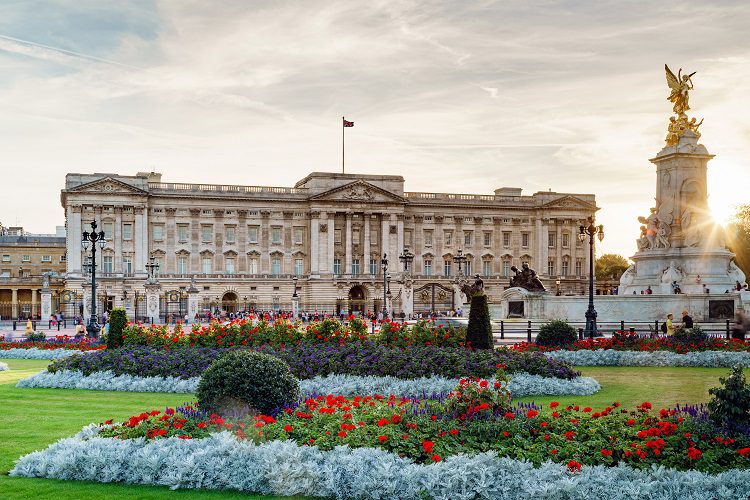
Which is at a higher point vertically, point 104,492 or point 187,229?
point 187,229

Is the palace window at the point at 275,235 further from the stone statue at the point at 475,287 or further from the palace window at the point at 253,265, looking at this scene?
the stone statue at the point at 475,287

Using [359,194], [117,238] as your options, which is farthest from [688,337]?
[117,238]

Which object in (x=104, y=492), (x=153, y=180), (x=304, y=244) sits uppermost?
(x=153, y=180)

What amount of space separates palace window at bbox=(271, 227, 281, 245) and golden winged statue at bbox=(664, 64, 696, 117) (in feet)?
183

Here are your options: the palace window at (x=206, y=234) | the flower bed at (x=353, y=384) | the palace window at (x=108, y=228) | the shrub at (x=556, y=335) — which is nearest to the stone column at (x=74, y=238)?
the palace window at (x=108, y=228)

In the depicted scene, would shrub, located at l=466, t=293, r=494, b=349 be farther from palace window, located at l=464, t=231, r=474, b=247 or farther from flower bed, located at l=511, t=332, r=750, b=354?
palace window, located at l=464, t=231, r=474, b=247

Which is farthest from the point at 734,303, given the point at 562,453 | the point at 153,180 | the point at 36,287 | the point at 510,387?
the point at 36,287

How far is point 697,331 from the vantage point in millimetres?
24922

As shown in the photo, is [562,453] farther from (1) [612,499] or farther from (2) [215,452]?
(2) [215,452]

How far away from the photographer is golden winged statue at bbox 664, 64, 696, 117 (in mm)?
38562

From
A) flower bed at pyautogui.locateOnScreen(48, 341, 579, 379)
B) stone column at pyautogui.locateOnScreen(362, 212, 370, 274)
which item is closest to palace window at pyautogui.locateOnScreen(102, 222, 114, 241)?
stone column at pyautogui.locateOnScreen(362, 212, 370, 274)

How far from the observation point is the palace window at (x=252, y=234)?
8769cm

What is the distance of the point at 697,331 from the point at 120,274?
2624 inches

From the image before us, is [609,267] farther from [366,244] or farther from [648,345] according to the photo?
[648,345]
